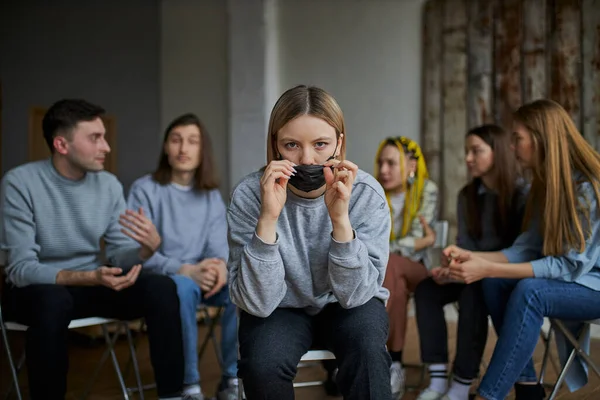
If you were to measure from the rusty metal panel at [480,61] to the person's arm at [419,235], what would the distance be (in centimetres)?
127

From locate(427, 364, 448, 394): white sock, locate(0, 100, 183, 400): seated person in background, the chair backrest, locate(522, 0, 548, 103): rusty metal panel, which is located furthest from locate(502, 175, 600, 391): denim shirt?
locate(522, 0, 548, 103): rusty metal panel

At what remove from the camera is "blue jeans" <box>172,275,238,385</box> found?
2625mm

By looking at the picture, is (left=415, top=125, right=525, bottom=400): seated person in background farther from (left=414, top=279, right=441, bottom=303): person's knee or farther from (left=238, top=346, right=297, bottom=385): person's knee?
(left=238, top=346, right=297, bottom=385): person's knee

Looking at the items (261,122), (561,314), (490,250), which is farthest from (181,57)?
(561,314)

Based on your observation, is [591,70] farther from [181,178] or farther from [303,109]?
[303,109]

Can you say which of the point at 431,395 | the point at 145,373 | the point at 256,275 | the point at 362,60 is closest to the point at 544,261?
the point at 431,395

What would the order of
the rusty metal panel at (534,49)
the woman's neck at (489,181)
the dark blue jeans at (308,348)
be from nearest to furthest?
the dark blue jeans at (308,348), the woman's neck at (489,181), the rusty metal panel at (534,49)

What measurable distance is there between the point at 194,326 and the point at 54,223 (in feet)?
2.40

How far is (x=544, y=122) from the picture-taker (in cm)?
244

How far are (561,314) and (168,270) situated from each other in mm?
1667

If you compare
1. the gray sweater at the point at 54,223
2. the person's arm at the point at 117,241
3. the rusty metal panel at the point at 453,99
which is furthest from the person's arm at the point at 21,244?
the rusty metal panel at the point at 453,99

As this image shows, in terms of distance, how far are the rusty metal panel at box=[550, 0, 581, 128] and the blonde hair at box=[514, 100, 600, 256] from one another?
181 centimetres

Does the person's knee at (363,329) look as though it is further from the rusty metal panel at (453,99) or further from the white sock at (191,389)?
the rusty metal panel at (453,99)

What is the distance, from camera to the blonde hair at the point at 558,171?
2.34m
